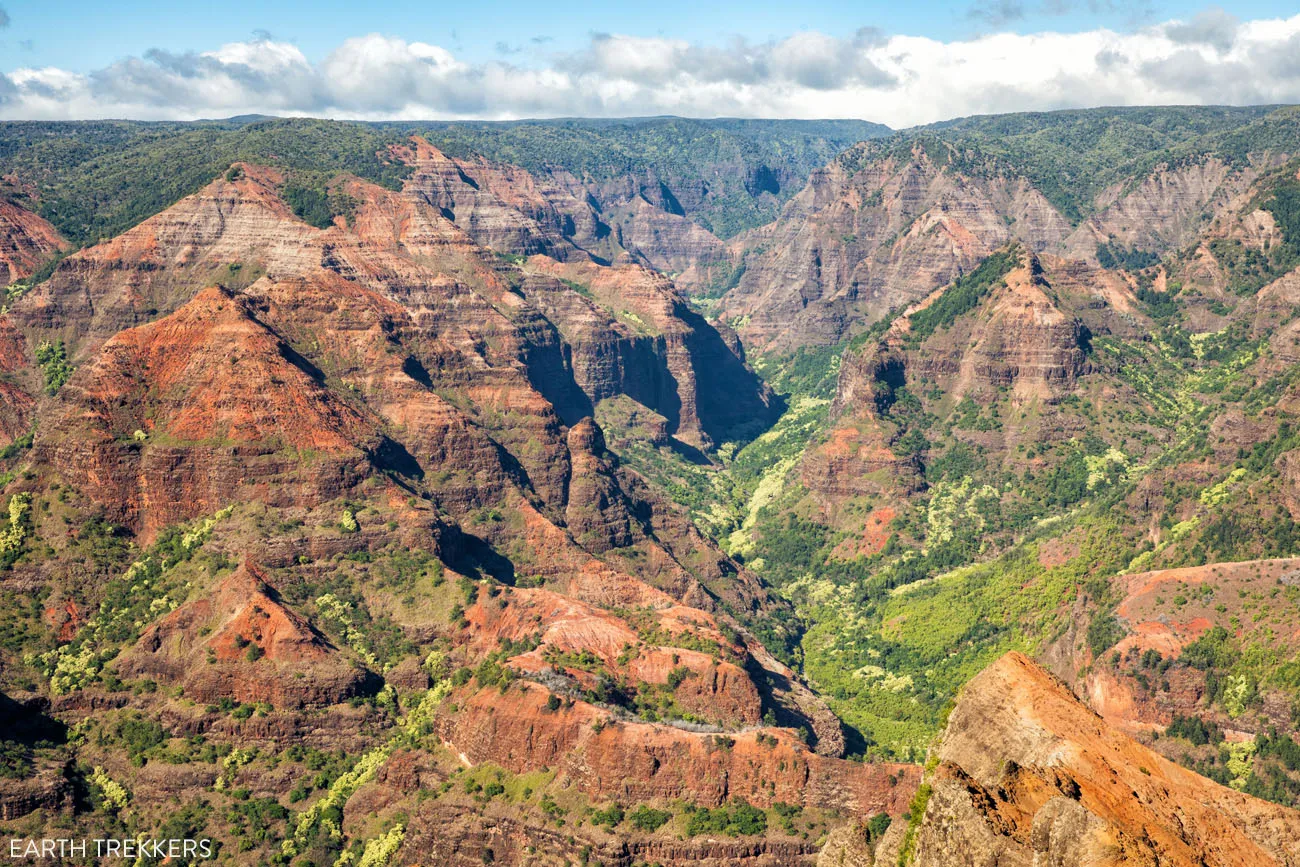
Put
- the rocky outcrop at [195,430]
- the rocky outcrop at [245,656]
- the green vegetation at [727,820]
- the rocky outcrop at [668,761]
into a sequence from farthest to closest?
the rocky outcrop at [195,430]
the rocky outcrop at [245,656]
the rocky outcrop at [668,761]
the green vegetation at [727,820]

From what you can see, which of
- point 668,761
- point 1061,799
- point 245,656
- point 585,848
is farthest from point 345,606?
point 1061,799

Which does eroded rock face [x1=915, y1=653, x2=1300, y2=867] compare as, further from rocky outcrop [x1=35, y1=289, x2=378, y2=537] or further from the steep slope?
rocky outcrop [x1=35, y1=289, x2=378, y2=537]

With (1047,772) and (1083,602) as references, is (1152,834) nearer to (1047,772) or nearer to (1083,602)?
(1047,772)

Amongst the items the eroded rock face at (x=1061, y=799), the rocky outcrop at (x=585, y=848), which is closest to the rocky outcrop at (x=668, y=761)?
the rocky outcrop at (x=585, y=848)

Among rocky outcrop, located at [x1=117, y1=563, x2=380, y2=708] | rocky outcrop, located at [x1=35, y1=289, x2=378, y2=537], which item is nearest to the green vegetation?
rocky outcrop, located at [x1=117, y1=563, x2=380, y2=708]

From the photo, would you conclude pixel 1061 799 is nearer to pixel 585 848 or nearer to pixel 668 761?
pixel 585 848

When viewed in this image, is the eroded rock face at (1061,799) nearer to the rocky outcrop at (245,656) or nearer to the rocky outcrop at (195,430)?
the rocky outcrop at (245,656)
